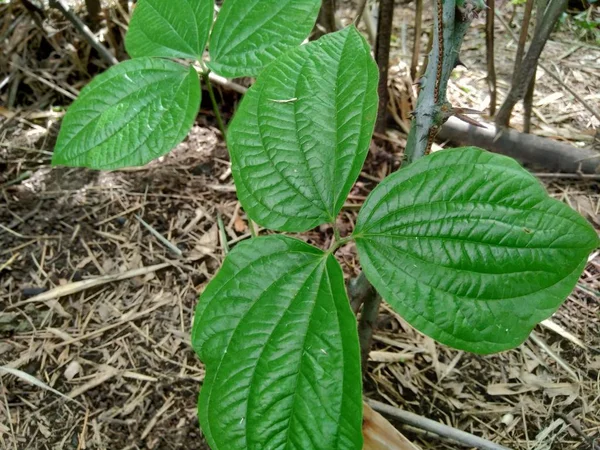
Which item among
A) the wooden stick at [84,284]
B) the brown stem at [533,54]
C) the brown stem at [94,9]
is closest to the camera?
the brown stem at [533,54]

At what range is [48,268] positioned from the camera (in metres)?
1.49

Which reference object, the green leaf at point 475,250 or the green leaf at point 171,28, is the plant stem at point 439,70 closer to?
the green leaf at point 475,250

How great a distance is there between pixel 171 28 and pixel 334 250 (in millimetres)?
568

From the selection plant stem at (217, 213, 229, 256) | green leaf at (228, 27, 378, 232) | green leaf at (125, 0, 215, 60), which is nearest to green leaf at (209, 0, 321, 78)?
green leaf at (125, 0, 215, 60)

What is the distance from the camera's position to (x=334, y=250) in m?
0.76

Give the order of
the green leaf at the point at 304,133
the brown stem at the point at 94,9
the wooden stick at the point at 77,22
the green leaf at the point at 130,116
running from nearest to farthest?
the green leaf at the point at 304,133 < the green leaf at the point at 130,116 < the wooden stick at the point at 77,22 < the brown stem at the point at 94,9

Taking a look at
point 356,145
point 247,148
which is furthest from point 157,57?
point 356,145

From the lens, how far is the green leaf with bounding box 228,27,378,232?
768mm

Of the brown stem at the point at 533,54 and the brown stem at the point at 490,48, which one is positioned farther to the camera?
the brown stem at the point at 490,48

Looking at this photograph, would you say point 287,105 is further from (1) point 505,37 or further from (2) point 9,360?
(1) point 505,37

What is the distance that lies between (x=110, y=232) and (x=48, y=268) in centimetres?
18

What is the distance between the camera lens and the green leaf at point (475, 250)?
2.14 ft

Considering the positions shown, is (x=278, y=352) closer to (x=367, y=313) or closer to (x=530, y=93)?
(x=367, y=313)

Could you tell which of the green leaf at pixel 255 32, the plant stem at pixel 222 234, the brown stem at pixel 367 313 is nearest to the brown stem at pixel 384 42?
the green leaf at pixel 255 32
